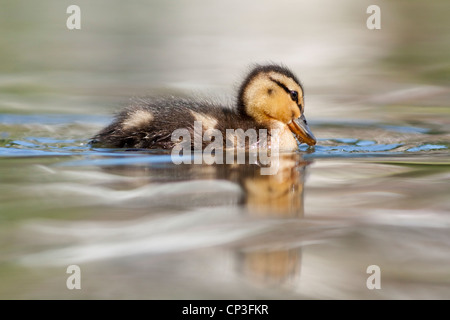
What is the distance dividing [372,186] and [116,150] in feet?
6.00

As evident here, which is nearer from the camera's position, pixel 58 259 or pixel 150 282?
pixel 150 282

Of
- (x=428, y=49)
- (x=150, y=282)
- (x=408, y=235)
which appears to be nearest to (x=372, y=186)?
(x=408, y=235)

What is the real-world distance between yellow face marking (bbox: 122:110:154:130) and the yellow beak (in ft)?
3.63

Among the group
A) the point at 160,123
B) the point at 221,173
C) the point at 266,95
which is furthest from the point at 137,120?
the point at 221,173

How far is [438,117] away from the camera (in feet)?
20.4

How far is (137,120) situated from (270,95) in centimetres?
99

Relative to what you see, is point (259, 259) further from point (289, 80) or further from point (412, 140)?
point (412, 140)

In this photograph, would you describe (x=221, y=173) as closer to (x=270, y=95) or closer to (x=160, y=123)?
(x=160, y=123)

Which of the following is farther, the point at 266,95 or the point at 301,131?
the point at 301,131

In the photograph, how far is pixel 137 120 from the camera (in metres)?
4.78

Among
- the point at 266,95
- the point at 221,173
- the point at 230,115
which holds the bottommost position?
the point at 221,173

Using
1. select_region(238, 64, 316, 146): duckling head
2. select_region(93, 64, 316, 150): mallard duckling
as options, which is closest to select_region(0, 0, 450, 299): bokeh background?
select_region(93, 64, 316, 150): mallard duckling

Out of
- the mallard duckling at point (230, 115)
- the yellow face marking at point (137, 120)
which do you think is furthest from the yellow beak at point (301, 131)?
the yellow face marking at point (137, 120)
